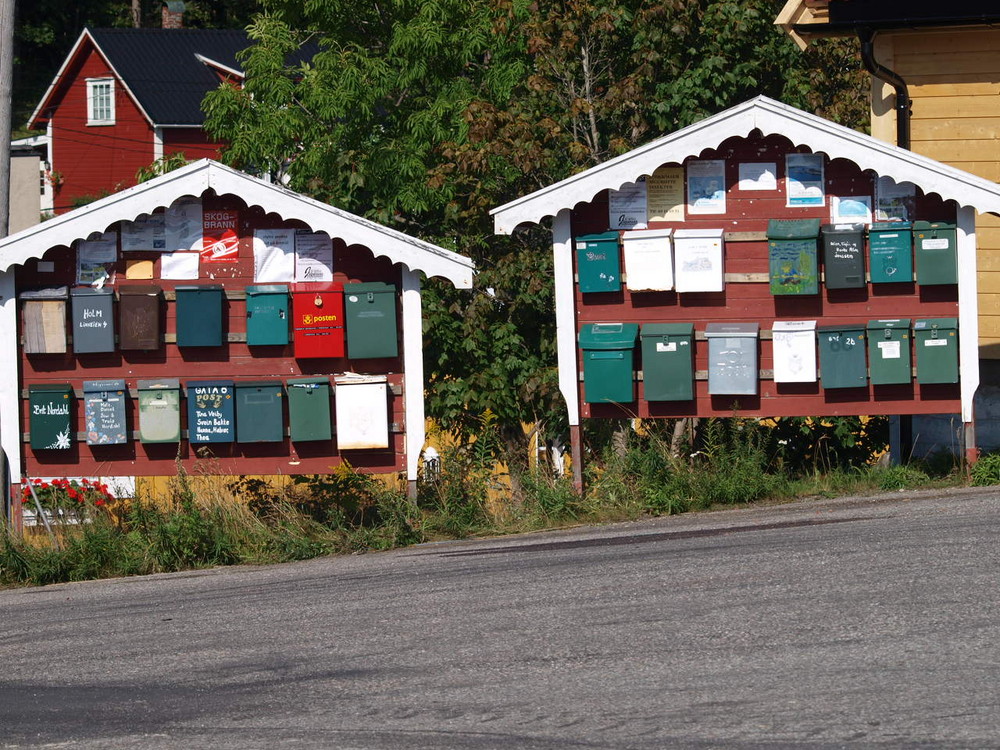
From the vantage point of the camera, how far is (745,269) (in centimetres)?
1206

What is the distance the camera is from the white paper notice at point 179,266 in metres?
12.1

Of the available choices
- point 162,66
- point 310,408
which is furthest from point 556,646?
point 162,66

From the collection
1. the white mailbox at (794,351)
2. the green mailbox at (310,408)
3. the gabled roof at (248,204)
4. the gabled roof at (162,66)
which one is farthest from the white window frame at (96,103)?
the white mailbox at (794,351)

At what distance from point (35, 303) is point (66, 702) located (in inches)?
215

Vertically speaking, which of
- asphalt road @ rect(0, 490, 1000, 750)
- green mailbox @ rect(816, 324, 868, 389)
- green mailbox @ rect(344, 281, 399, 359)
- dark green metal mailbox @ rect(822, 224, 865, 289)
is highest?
dark green metal mailbox @ rect(822, 224, 865, 289)

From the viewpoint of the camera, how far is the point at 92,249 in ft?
39.9

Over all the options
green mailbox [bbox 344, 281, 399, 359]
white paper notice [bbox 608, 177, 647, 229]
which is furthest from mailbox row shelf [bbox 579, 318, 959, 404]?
green mailbox [bbox 344, 281, 399, 359]

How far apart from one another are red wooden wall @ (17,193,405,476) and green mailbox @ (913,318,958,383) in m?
4.32

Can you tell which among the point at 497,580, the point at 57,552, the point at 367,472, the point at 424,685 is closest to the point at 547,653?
the point at 424,685

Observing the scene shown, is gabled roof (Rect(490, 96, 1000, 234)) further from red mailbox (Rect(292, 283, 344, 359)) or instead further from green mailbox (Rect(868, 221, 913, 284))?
red mailbox (Rect(292, 283, 344, 359))

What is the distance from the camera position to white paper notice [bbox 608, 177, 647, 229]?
1216cm

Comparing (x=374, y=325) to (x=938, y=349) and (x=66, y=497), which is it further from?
(x=938, y=349)

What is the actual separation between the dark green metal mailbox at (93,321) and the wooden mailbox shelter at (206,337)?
0.04ft

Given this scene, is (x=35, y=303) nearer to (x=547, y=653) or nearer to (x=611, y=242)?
(x=611, y=242)
